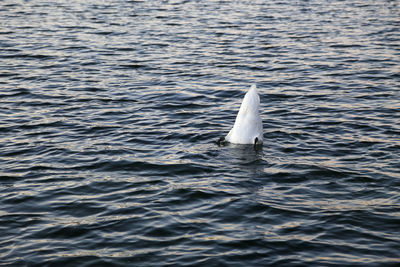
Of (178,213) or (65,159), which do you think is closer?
(178,213)

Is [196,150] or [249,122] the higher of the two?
[249,122]

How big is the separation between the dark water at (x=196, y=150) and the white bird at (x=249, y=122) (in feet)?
1.58

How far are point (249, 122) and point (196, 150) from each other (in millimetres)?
1299

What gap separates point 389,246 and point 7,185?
675 centimetres

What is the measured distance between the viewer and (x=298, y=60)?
21.0m

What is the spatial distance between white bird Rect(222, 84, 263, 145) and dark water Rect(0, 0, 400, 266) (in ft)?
1.58

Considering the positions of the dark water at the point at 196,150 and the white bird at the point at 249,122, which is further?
the white bird at the point at 249,122

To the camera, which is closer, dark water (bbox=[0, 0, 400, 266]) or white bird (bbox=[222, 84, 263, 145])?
dark water (bbox=[0, 0, 400, 266])

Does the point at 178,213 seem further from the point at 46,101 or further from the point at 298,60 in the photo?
the point at 298,60

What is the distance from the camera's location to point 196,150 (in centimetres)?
1230

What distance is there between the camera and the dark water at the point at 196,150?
330 inches

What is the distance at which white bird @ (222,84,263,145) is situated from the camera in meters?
12.2

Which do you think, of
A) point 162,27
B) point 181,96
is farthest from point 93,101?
point 162,27

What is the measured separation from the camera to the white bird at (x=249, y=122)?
12.2 m
